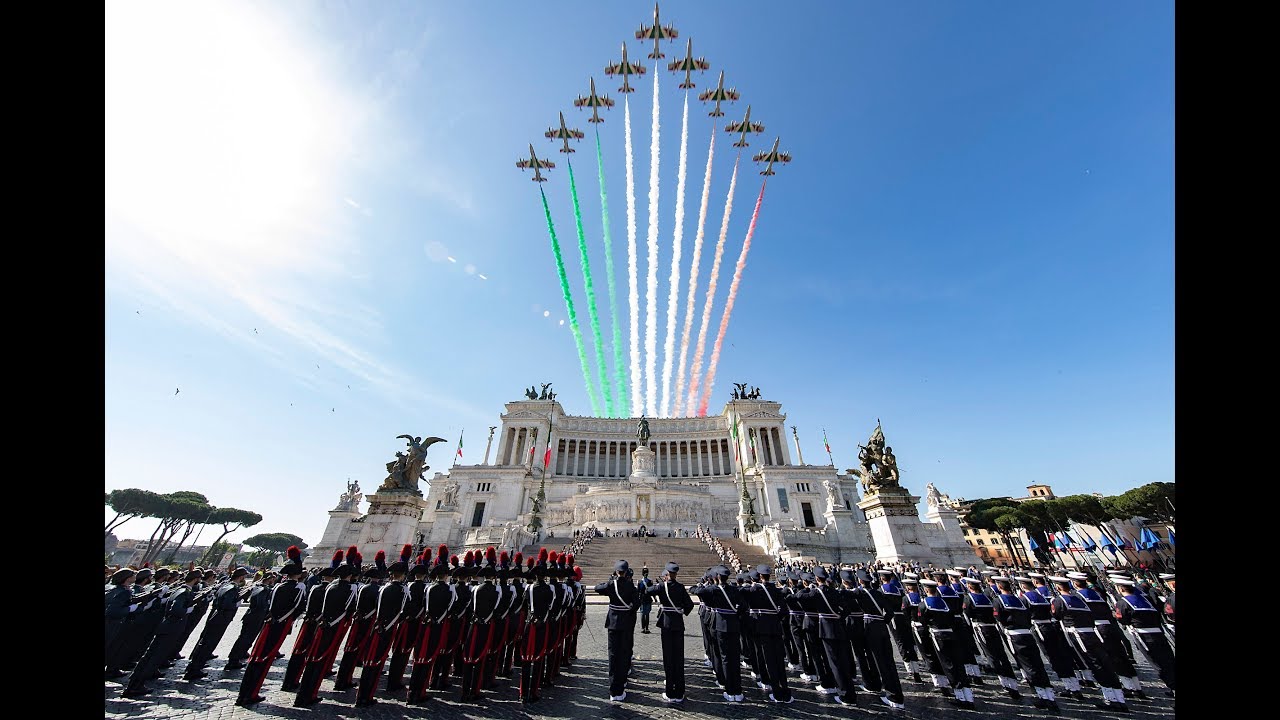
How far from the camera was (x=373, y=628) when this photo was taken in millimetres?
8086

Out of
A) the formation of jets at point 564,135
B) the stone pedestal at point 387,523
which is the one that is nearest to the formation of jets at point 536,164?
the formation of jets at point 564,135

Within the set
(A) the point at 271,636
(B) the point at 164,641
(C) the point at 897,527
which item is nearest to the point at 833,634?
(A) the point at 271,636

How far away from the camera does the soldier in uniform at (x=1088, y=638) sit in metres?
7.78

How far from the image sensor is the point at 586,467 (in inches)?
2931

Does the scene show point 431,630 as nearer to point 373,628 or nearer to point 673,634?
point 373,628

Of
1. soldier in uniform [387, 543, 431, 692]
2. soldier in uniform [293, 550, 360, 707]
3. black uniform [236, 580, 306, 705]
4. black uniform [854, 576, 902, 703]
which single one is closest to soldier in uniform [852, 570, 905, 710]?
black uniform [854, 576, 902, 703]

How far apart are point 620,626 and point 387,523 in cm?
1336

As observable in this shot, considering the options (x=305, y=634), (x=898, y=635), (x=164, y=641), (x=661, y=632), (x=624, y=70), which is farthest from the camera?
(x=624, y=70)

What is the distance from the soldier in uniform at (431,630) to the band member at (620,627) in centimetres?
272

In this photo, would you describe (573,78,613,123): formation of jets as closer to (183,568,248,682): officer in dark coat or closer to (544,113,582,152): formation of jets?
(544,113,582,152): formation of jets

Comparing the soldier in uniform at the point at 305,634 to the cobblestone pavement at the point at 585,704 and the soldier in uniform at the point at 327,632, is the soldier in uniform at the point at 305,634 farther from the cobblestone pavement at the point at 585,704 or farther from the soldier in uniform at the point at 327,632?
the cobblestone pavement at the point at 585,704
